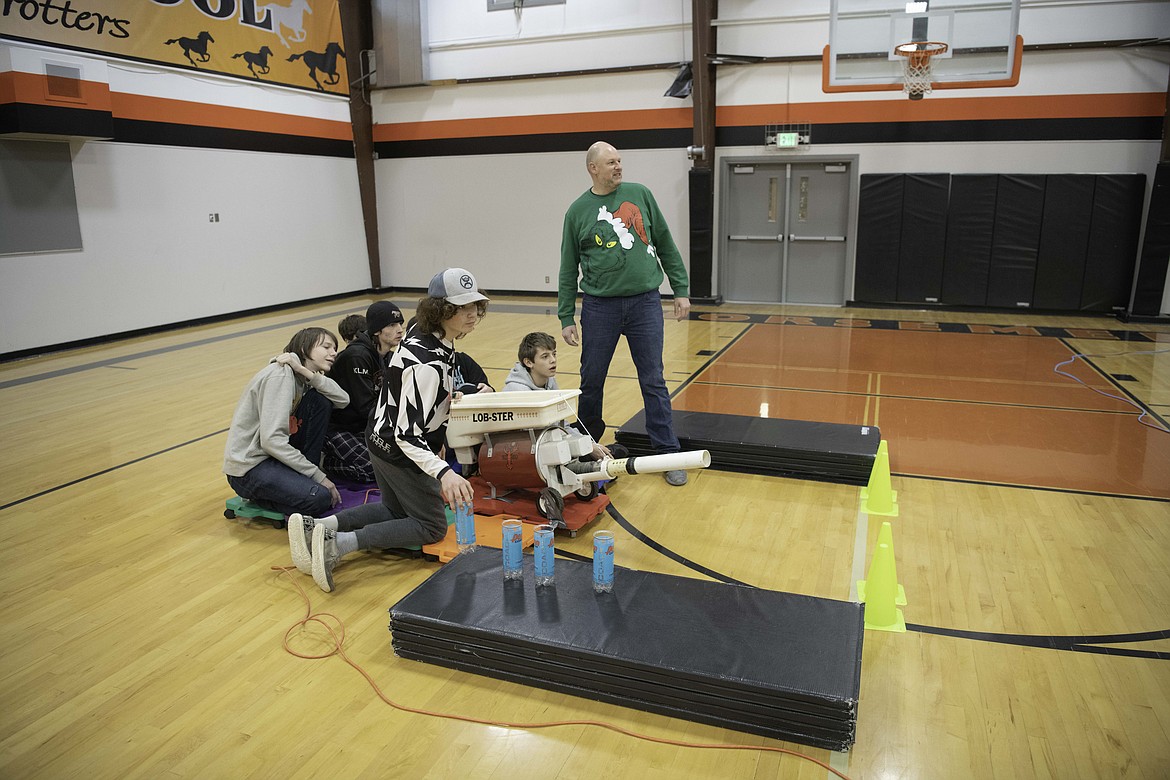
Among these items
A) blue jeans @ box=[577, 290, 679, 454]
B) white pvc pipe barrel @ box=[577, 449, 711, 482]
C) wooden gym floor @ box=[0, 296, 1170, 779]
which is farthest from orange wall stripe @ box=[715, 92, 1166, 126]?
white pvc pipe barrel @ box=[577, 449, 711, 482]

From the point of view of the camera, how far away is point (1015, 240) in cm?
1129

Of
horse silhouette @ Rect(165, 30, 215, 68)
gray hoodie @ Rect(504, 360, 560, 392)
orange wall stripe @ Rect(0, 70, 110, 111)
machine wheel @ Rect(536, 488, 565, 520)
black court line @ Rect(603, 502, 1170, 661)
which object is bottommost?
black court line @ Rect(603, 502, 1170, 661)

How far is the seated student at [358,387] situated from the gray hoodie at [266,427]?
0.46 meters

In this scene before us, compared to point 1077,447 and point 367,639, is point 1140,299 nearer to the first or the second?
point 1077,447

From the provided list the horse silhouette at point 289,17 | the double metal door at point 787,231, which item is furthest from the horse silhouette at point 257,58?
the double metal door at point 787,231

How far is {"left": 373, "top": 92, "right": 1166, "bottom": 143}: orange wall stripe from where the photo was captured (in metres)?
10.7

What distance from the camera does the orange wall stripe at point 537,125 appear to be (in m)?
12.8

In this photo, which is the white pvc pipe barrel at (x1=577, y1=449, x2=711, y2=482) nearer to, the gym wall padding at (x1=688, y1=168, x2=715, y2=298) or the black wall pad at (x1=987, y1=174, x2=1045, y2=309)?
the gym wall padding at (x1=688, y1=168, x2=715, y2=298)

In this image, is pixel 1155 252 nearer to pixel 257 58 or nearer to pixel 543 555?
pixel 543 555

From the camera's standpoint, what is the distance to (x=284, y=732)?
102 inches

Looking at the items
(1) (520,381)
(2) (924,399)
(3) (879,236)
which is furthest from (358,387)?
(3) (879,236)

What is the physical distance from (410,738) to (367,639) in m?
0.69

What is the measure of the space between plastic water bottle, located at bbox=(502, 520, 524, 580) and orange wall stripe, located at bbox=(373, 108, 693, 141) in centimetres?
1075

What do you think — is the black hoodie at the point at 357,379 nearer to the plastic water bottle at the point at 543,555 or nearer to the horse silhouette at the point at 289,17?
the plastic water bottle at the point at 543,555
